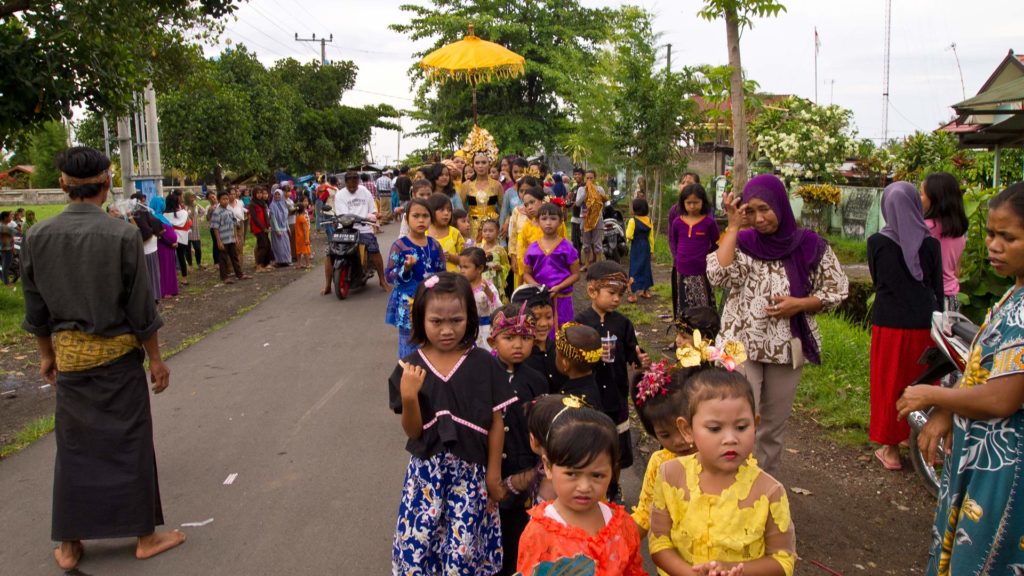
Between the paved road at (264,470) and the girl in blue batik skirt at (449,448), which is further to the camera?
the paved road at (264,470)

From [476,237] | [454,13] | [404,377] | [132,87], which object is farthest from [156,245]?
[454,13]

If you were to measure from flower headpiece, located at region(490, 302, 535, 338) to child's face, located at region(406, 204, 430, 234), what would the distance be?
2.11 m

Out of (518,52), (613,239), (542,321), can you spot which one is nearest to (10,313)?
(613,239)

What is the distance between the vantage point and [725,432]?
8.91 ft

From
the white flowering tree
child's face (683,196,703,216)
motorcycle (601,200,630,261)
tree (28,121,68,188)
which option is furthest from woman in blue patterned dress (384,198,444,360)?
tree (28,121,68,188)

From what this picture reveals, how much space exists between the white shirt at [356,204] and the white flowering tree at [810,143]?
961 cm

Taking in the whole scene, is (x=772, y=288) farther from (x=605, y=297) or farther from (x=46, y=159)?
(x=46, y=159)

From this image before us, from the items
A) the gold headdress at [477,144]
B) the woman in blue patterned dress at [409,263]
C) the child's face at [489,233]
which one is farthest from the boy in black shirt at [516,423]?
the gold headdress at [477,144]

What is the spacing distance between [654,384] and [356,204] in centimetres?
974

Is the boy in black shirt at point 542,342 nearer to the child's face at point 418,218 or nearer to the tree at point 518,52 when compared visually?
the child's face at point 418,218

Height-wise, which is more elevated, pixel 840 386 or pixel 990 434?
pixel 990 434

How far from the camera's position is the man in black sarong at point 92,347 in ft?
13.5

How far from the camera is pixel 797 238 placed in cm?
446

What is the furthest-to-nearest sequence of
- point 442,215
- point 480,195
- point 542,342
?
point 480,195 < point 442,215 < point 542,342
